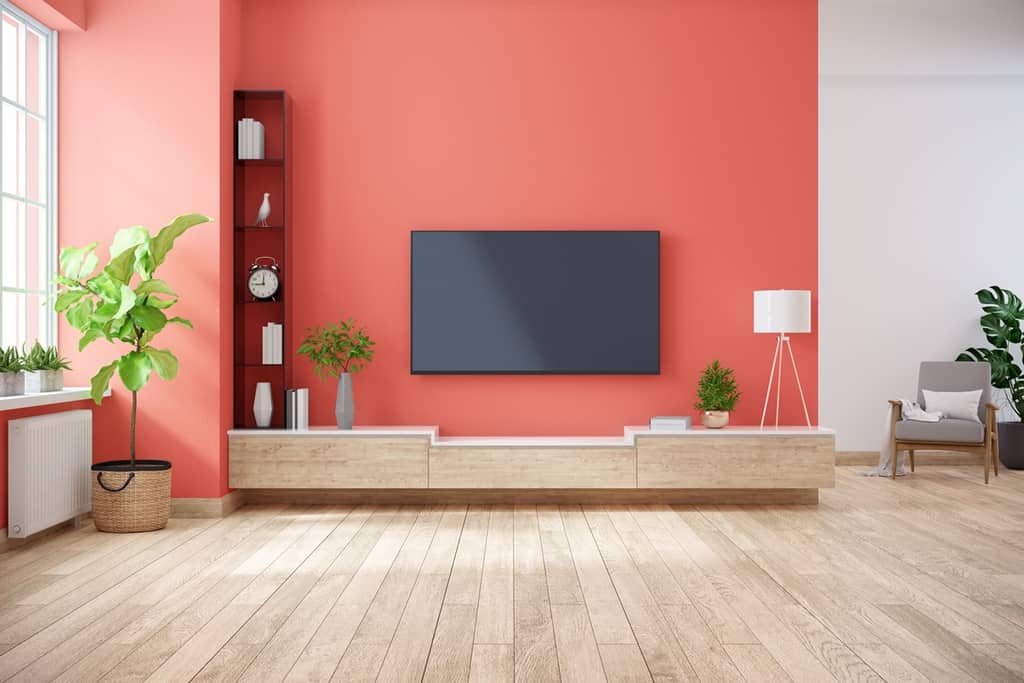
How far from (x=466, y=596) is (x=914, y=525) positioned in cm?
280

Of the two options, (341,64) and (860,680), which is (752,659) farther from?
(341,64)

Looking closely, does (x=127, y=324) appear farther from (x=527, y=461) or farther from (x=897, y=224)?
(x=897, y=224)

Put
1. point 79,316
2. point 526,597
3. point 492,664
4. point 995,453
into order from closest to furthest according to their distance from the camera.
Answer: point 492,664
point 526,597
point 79,316
point 995,453

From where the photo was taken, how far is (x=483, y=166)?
581 centimetres

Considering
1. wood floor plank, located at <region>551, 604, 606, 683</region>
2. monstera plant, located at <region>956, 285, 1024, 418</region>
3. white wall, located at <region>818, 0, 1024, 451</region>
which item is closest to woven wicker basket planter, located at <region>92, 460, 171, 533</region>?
wood floor plank, located at <region>551, 604, 606, 683</region>

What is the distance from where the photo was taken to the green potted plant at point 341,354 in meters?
5.49

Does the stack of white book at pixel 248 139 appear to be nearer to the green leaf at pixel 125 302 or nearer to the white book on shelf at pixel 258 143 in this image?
the white book on shelf at pixel 258 143

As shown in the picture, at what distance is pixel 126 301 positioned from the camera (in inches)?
182

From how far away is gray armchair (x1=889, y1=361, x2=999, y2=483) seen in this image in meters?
6.57

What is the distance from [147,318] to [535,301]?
2.28 metres

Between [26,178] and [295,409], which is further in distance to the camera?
[295,409]

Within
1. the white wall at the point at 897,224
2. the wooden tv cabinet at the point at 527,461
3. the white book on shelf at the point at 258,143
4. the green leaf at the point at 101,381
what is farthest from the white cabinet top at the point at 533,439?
the white wall at the point at 897,224

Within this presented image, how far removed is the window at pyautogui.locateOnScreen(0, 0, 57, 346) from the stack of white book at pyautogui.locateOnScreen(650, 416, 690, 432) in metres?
3.57

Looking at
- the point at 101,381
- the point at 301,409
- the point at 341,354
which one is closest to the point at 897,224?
the point at 341,354
